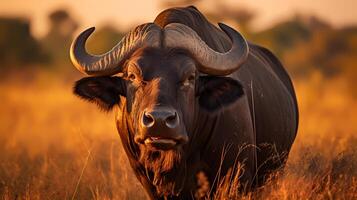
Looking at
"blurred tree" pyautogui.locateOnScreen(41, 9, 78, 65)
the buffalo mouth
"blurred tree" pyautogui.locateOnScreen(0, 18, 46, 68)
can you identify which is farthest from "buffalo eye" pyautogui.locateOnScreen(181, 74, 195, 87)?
"blurred tree" pyautogui.locateOnScreen(41, 9, 78, 65)

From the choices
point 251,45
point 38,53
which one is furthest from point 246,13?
point 251,45

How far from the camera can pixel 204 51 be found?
682 centimetres

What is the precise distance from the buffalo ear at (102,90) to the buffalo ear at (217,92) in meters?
0.67

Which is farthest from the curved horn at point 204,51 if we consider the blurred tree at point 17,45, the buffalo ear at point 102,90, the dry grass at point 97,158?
the blurred tree at point 17,45

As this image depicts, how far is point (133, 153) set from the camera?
7047mm

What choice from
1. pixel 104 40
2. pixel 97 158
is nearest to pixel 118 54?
pixel 97 158

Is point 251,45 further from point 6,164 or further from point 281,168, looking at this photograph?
point 6,164

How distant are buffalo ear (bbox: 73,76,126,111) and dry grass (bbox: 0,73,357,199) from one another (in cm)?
56

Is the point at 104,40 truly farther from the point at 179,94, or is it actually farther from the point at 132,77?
the point at 179,94

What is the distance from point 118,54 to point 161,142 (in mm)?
1108

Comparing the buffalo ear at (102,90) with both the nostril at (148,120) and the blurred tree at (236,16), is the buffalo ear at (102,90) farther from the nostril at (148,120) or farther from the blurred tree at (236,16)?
the blurred tree at (236,16)

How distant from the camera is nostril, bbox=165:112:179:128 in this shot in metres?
6.00

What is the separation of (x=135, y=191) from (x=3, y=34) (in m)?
29.6

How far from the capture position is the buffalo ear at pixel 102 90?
693 centimetres
